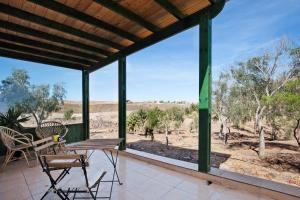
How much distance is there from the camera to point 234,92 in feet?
34.0

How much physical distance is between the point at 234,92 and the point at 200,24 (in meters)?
8.59

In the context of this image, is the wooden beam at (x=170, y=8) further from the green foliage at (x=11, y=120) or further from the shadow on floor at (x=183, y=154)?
the green foliage at (x=11, y=120)

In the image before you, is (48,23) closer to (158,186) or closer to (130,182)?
(130,182)

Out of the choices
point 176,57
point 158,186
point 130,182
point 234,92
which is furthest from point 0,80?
point 234,92

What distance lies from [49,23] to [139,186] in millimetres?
2769

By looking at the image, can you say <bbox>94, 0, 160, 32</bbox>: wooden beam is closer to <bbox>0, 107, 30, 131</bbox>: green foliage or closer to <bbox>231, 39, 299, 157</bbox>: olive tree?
<bbox>0, 107, 30, 131</bbox>: green foliage

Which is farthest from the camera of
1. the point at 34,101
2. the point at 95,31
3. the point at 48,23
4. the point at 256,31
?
the point at 256,31

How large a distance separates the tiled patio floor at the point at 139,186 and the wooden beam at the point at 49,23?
2334 mm

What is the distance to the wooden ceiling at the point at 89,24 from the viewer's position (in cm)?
254

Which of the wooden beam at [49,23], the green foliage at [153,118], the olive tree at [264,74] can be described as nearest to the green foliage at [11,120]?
the wooden beam at [49,23]

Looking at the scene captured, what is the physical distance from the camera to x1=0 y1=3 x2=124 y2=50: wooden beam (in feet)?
8.41

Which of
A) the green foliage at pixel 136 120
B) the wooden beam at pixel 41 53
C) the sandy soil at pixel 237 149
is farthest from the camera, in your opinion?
the green foliage at pixel 136 120

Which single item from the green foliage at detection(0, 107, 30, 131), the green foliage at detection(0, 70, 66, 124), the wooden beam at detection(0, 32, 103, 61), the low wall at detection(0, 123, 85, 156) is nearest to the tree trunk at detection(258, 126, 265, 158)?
the low wall at detection(0, 123, 85, 156)

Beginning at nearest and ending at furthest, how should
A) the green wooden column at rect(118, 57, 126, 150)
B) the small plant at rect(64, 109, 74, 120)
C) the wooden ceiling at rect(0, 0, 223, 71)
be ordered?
the wooden ceiling at rect(0, 0, 223, 71)
the green wooden column at rect(118, 57, 126, 150)
the small plant at rect(64, 109, 74, 120)
